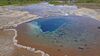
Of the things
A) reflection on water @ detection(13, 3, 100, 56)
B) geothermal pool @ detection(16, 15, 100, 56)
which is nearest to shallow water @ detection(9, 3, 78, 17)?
reflection on water @ detection(13, 3, 100, 56)

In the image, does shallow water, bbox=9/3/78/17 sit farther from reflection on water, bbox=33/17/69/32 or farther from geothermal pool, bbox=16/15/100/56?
geothermal pool, bbox=16/15/100/56

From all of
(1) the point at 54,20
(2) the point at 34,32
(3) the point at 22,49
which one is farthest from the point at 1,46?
(1) the point at 54,20

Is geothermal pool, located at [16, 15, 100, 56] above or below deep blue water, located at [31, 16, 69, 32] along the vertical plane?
above

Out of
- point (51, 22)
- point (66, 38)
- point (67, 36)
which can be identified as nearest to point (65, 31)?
point (67, 36)

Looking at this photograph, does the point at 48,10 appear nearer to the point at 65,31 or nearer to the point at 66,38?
the point at 65,31

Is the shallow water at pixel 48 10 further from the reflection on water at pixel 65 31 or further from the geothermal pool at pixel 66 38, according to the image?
the geothermal pool at pixel 66 38

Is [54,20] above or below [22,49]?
below

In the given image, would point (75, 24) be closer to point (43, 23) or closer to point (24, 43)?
point (43, 23)

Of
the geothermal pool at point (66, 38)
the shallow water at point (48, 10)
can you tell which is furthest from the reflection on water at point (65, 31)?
the shallow water at point (48, 10)
